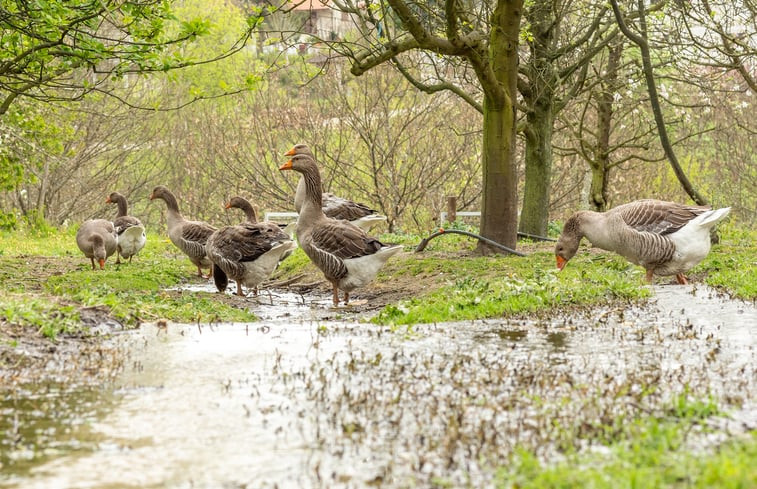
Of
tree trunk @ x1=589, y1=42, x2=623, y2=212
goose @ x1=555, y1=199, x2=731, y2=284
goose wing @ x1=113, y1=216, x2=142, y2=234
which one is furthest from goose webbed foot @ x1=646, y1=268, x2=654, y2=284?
tree trunk @ x1=589, y1=42, x2=623, y2=212

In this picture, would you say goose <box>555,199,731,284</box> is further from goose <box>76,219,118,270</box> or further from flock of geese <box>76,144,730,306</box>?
goose <box>76,219,118,270</box>

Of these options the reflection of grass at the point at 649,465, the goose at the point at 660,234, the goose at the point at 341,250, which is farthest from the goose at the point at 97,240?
the reflection of grass at the point at 649,465

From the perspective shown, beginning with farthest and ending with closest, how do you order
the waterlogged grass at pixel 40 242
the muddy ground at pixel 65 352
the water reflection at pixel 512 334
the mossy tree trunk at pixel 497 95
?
the waterlogged grass at pixel 40 242, the mossy tree trunk at pixel 497 95, the water reflection at pixel 512 334, the muddy ground at pixel 65 352

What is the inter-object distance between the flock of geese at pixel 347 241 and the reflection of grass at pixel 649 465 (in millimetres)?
7029

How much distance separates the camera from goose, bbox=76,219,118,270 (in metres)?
16.2

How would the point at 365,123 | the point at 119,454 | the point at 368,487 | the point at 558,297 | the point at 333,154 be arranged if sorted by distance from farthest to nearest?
1. the point at 333,154
2. the point at 365,123
3. the point at 558,297
4. the point at 119,454
5. the point at 368,487

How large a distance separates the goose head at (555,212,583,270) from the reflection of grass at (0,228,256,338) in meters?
5.13

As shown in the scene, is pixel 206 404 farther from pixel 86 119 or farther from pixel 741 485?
pixel 86 119

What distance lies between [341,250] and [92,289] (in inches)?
150

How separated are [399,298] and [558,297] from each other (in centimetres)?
385

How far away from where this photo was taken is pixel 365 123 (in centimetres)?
2555

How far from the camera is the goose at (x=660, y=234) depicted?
450 inches

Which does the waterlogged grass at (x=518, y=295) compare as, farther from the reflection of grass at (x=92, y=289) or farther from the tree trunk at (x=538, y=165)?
the tree trunk at (x=538, y=165)

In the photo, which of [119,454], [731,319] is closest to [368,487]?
[119,454]
